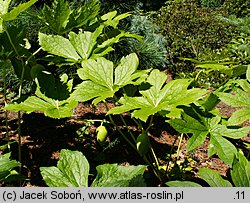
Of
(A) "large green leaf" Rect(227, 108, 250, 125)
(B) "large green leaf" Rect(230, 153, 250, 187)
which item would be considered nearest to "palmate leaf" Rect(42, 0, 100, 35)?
(A) "large green leaf" Rect(227, 108, 250, 125)

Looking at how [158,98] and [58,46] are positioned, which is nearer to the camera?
[158,98]

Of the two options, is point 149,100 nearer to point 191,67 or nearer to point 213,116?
point 213,116

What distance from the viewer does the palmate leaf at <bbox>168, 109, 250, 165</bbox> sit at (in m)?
1.21

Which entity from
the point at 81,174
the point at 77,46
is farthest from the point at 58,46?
the point at 81,174

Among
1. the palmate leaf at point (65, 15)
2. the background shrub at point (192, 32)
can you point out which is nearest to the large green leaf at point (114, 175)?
the palmate leaf at point (65, 15)

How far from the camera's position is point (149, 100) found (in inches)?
51.6

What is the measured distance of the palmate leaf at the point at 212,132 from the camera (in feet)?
3.97

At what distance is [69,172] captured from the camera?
3.67ft

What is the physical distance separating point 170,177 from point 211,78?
2683mm

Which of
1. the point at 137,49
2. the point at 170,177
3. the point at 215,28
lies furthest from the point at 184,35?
the point at 170,177

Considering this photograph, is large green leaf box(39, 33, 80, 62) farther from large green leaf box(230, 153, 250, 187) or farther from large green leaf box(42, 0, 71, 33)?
large green leaf box(230, 153, 250, 187)

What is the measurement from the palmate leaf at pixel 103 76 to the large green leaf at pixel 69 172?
223 millimetres

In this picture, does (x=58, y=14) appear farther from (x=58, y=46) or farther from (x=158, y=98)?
(x=158, y=98)

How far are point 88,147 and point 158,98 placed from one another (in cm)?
82
